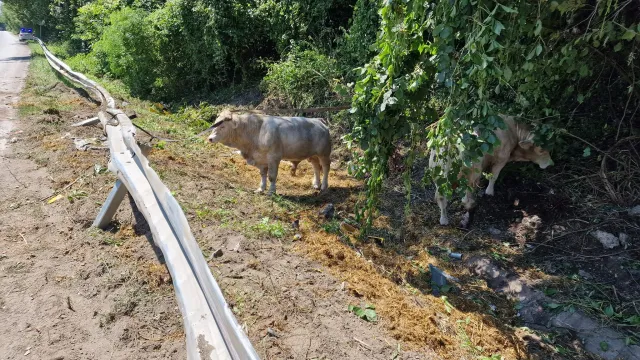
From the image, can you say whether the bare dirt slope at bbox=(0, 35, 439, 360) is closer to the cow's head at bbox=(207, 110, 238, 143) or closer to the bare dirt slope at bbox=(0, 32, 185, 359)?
the bare dirt slope at bbox=(0, 32, 185, 359)

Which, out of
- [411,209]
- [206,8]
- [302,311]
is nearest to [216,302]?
[302,311]

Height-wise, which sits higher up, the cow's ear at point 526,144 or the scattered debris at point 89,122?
the cow's ear at point 526,144

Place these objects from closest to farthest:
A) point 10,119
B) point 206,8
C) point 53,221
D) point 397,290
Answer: point 397,290 < point 53,221 < point 10,119 < point 206,8

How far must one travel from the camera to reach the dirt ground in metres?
3.38

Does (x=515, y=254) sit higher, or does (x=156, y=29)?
(x=156, y=29)

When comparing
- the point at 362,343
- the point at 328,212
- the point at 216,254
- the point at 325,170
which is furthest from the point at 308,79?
the point at 362,343

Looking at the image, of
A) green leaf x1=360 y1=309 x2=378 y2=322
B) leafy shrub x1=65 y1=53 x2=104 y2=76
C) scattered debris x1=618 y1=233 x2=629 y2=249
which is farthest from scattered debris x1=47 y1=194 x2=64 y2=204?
leafy shrub x1=65 y1=53 x2=104 y2=76

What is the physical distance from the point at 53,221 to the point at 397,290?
400 centimetres

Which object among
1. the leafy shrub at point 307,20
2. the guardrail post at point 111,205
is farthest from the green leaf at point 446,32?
the leafy shrub at point 307,20

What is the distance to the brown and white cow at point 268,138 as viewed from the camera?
7535 millimetres

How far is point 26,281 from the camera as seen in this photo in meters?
3.83

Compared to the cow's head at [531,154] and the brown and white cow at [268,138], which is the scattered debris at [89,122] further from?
the cow's head at [531,154]

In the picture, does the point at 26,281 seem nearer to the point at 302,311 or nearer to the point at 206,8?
the point at 302,311

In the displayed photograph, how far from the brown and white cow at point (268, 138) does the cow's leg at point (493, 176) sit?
3073mm
